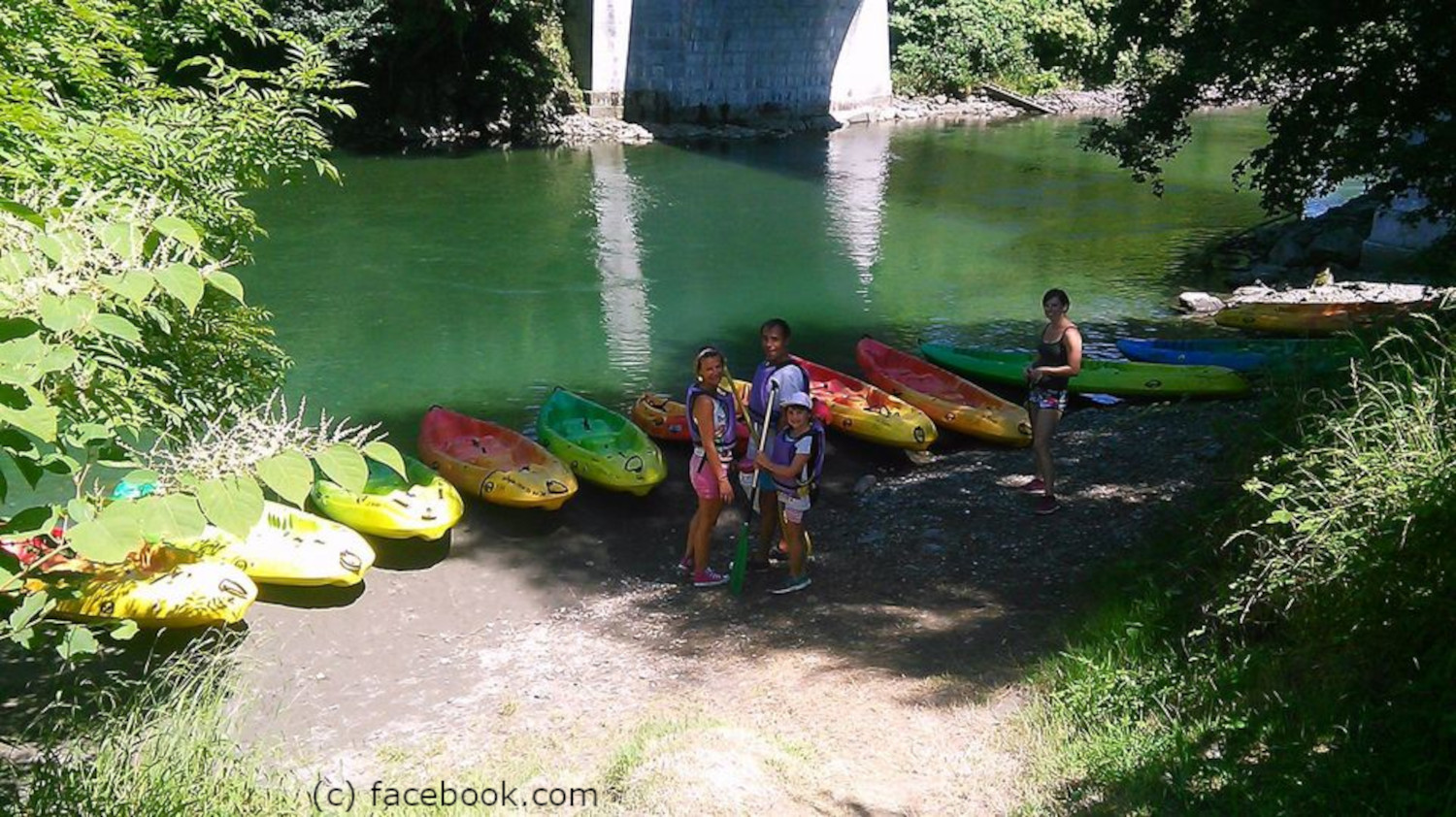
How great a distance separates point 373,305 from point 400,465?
12543 millimetres

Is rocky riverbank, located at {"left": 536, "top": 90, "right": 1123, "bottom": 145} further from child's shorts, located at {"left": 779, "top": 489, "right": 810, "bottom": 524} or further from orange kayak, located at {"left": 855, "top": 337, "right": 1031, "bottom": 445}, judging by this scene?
child's shorts, located at {"left": 779, "top": 489, "right": 810, "bottom": 524}

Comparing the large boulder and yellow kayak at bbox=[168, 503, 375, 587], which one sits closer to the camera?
yellow kayak at bbox=[168, 503, 375, 587]

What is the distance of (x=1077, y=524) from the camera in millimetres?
7094

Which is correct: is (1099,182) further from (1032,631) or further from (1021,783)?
(1021,783)

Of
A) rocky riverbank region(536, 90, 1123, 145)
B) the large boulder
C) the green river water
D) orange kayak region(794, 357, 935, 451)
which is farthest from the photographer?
rocky riverbank region(536, 90, 1123, 145)

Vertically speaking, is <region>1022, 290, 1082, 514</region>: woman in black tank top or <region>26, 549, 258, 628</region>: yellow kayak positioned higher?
<region>1022, 290, 1082, 514</region>: woman in black tank top

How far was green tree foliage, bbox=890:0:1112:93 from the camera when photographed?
33562 mm

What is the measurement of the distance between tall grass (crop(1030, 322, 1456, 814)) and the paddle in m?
1.87

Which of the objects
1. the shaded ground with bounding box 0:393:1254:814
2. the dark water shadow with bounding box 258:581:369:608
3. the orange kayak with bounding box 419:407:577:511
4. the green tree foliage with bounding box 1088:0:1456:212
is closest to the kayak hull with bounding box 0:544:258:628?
the shaded ground with bounding box 0:393:1254:814

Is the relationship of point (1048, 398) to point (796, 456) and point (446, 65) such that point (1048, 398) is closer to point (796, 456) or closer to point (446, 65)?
point (796, 456)

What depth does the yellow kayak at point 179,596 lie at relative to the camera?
20.8 feet

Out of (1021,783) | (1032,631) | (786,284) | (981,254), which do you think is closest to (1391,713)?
(1021,783)

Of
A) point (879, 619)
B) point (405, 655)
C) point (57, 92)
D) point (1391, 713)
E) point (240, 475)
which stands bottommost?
point (405, 655)

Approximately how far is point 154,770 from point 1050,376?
5.04 meters
